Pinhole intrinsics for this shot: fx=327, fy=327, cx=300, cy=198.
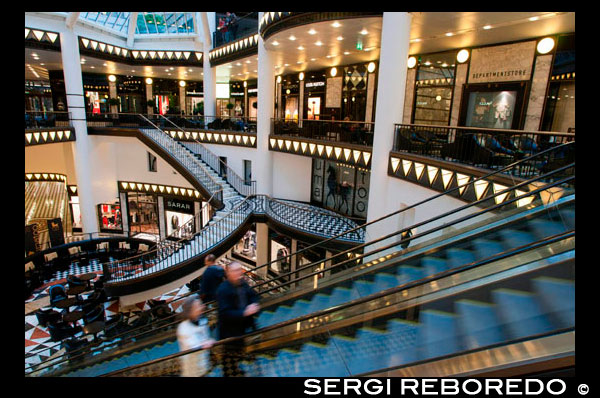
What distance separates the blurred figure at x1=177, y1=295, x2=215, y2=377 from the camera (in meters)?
3.79

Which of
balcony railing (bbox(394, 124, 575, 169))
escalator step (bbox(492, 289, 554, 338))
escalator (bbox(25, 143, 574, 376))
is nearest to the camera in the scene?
escalator step (bbox(492, 289, 554, 338))

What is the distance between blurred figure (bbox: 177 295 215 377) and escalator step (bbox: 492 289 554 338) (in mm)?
3019

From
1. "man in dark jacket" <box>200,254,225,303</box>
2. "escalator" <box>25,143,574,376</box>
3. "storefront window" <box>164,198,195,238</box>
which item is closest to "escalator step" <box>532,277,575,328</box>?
"escalator" <box>25,143,574,376</box>

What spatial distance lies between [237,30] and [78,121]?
30.9 feet

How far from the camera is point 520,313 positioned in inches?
112

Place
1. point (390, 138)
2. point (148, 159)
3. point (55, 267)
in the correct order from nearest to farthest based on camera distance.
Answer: point (390, 138)
point (55, 267)
point (148, 159)

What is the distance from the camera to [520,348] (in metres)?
2.43

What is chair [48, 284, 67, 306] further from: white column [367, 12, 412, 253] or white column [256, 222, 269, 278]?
white column [367, 12, 412, 253]

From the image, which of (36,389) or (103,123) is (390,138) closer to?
(36,389)

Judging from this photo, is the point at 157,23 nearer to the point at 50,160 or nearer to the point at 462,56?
the point at 50,160
